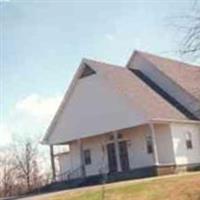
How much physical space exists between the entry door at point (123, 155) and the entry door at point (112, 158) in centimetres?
44

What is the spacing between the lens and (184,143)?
3397 cm

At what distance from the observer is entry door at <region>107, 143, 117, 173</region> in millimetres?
34656

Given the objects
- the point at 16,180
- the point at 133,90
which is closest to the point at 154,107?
the point at 133,90

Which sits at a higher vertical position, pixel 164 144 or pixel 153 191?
pixel 164 144

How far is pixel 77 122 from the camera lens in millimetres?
35688

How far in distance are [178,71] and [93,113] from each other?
8.13 m

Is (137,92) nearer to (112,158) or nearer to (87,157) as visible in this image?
(112,158)

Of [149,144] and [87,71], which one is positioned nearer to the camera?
[149,144]

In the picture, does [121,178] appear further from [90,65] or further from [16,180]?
[16,180]

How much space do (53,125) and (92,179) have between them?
236 inches

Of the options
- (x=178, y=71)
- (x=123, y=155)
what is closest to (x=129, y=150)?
(x=123, y=155)

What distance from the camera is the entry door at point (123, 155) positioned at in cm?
3438

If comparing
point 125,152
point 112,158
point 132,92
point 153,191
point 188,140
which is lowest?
point 153,191

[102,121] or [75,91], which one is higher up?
[75,91]
